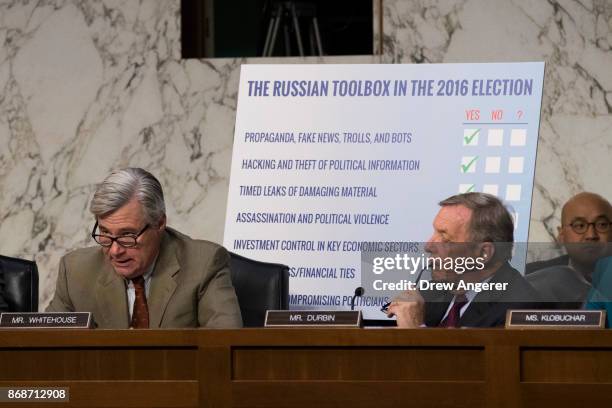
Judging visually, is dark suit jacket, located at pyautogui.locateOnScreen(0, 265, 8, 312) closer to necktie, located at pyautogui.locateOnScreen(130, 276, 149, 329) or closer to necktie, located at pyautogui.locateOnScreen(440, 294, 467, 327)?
necktie, located at pyautogui.locateOnScreen(130, 276, 149, 329)

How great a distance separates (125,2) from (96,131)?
675mm

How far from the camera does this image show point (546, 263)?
9.84ft

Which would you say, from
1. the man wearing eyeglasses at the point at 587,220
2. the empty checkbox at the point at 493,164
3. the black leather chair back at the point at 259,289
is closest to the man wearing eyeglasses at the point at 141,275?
the black leather chair back at the point at 259,289

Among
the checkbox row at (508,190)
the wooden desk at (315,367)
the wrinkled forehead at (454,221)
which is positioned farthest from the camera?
the checkbox row at (508,190)

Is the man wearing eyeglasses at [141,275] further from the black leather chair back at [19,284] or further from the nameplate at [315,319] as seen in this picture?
the nameplate at [315,319]

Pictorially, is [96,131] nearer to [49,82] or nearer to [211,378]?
[49,82]

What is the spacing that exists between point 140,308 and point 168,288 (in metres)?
0.11

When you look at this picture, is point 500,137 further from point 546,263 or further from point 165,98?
point 165,98

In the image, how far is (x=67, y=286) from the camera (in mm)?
3912

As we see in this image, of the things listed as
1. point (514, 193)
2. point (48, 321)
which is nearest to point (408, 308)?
point (48, 321)

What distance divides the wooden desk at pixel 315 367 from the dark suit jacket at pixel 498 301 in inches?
5.6

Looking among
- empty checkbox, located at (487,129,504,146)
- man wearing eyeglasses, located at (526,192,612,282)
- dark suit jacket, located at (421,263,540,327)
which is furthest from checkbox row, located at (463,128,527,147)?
dark suit jacket, located at (421,263,540,327)

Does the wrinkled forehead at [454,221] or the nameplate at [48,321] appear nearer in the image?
the nameplate at [48,321]

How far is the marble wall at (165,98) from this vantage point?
239 inches
